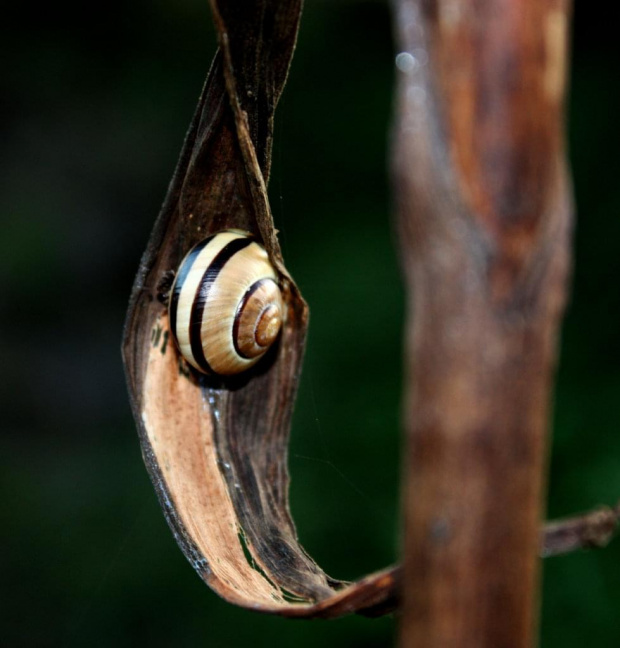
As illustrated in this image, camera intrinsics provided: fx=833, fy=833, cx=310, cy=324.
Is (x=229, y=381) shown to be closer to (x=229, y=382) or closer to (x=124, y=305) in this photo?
(x=229, y=382)

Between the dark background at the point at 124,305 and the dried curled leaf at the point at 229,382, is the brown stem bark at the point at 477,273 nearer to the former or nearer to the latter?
the dried curled leaf at the point at 229,382

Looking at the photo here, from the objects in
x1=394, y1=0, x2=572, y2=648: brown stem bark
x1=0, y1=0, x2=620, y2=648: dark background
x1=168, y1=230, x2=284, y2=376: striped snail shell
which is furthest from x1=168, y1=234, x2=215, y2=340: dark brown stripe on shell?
x1=0, y1=0, x2=620, y2=648: dark background

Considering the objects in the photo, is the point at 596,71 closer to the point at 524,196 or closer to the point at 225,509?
the point at 225,509

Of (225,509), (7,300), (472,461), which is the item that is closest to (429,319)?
(472,461)

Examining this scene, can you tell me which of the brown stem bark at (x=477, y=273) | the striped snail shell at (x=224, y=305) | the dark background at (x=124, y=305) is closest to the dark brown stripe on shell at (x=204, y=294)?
the striped snail shell at (x=224, y=305)

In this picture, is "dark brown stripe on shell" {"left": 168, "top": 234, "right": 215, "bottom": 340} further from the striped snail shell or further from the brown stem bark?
the brown stem bark
